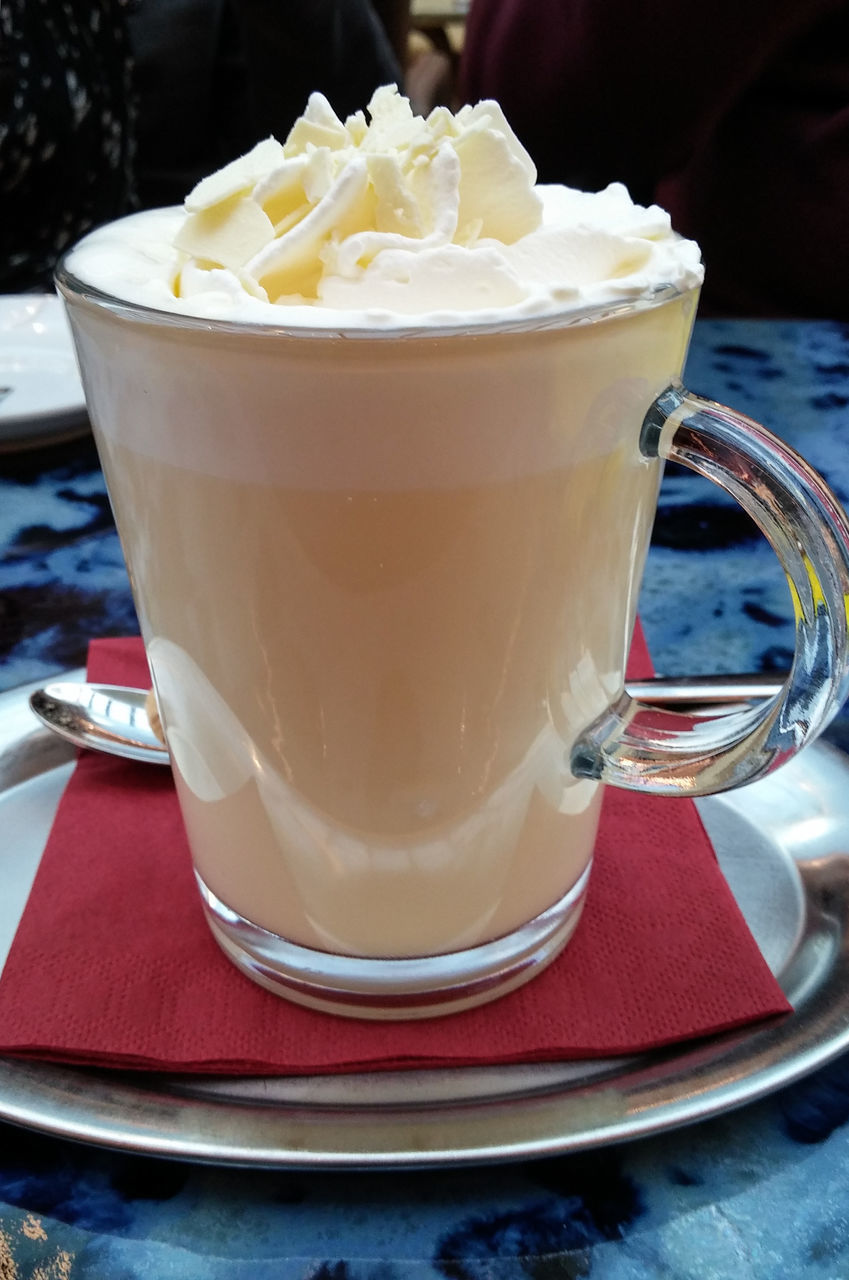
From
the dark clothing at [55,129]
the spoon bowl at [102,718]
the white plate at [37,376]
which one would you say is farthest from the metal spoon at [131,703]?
the dark clothing at [55,129]

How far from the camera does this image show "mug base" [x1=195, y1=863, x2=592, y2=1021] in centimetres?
48

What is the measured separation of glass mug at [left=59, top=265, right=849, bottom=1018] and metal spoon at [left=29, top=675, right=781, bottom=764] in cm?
12

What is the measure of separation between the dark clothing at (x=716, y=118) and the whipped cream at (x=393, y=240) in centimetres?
137

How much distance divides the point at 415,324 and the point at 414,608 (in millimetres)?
100

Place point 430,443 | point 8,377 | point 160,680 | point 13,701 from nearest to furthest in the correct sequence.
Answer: point 430,443, point 160,680, point 13,701, point 8,377

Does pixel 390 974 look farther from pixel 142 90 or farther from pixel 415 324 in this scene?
pixel 142 90

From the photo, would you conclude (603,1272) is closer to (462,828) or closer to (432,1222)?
(432,1222)

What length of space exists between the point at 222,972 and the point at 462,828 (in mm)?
142

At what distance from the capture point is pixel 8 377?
1.14m

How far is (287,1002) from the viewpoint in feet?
1.59

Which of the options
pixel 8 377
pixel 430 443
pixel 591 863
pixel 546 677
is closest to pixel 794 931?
pixel 591 863

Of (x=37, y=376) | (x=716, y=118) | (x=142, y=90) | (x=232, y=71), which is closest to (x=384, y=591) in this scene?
(x=37, y=376)

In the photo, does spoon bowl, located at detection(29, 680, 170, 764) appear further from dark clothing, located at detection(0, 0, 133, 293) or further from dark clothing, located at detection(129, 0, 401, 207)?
dark clothing, located at detection(129, 0, 401, 207)

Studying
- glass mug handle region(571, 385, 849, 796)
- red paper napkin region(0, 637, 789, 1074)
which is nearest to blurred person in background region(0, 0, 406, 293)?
red paper napkin region(0, 637, 789, 1074)
